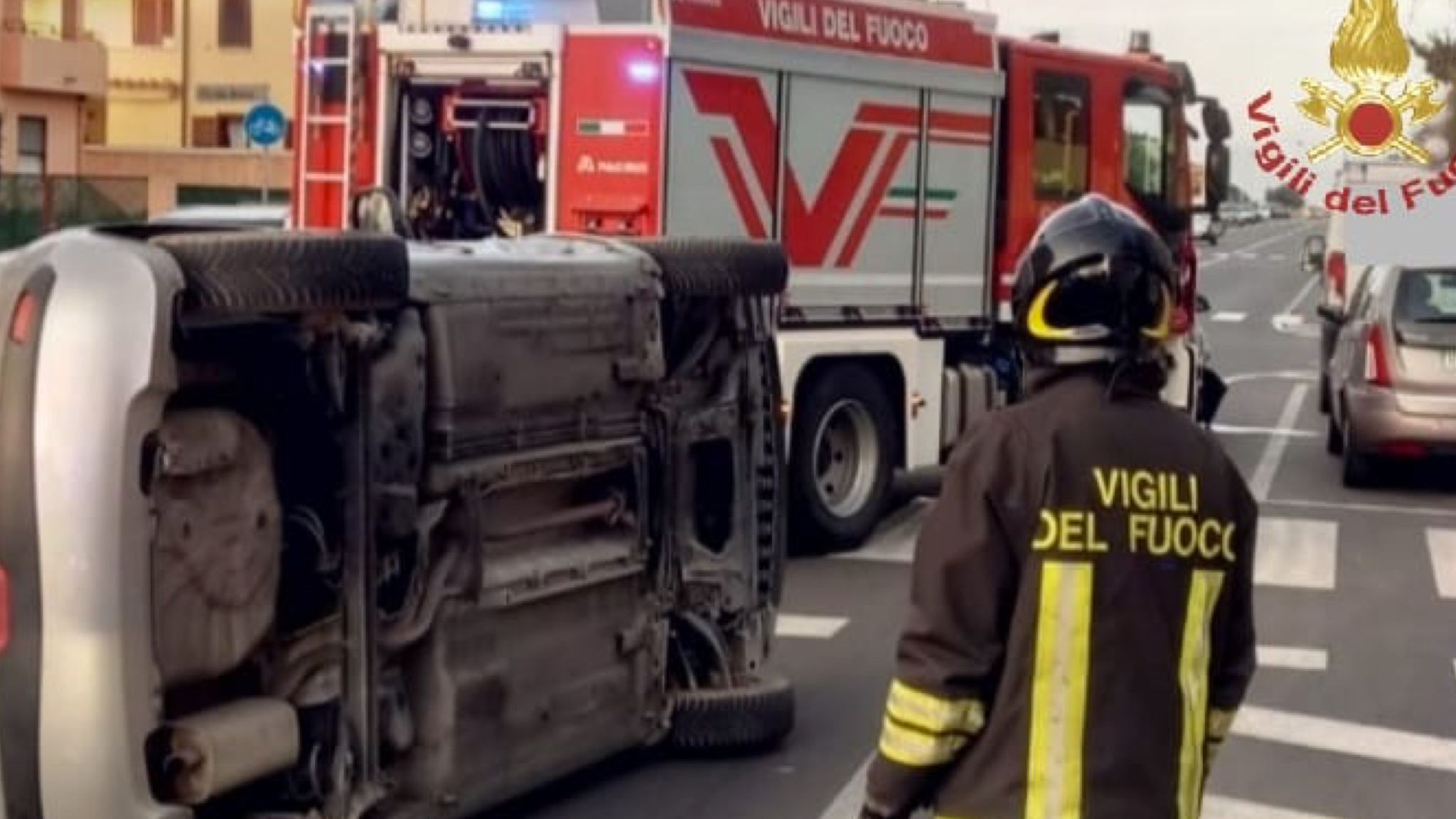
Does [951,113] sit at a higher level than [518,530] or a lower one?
higher

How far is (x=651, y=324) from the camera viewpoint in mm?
8039

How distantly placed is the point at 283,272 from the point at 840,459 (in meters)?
8.19

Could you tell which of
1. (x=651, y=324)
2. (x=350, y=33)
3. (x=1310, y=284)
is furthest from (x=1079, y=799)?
(x=1310, y=284)

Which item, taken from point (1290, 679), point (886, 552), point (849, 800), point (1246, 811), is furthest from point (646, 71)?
point (1246, 811)

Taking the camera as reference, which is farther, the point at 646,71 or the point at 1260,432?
the point at 1260,432

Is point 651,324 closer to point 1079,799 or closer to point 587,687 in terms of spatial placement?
point 587,687

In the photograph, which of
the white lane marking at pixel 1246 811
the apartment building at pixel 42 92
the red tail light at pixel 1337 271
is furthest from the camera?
the apartment building at pixel 42 92

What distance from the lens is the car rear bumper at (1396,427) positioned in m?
16.8

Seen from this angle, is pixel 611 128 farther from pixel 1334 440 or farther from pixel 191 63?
pixel 191 63

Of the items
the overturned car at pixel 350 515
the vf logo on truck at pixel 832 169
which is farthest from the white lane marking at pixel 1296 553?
the overturned car at pixel 350 515

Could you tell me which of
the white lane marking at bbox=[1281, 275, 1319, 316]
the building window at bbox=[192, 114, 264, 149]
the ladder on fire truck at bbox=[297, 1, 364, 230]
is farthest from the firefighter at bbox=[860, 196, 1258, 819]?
the building window at bbox=[192, 114, 264, 149]

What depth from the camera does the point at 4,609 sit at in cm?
611

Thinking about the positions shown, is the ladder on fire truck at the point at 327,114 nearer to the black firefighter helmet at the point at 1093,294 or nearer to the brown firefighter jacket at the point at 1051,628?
the black firefighter helmet at the point at 1093,294

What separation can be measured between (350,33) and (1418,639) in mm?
6249
